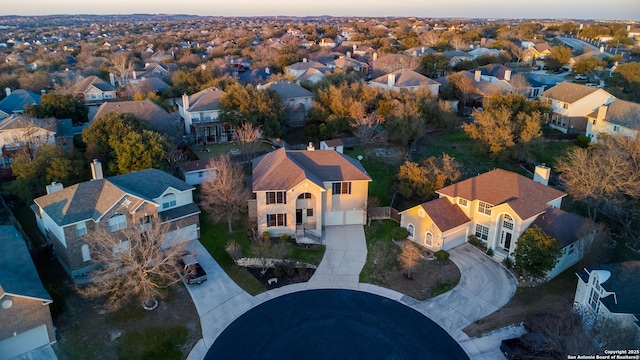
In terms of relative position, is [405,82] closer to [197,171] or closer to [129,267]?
[197,171]

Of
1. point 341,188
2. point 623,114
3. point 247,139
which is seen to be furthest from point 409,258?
point 623,114

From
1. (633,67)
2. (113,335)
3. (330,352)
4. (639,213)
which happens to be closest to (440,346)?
(330,352)

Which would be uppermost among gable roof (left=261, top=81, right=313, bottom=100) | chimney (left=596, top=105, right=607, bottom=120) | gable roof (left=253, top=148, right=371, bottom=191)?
gable roof (left=261, top=81, right=313, bottom=100)

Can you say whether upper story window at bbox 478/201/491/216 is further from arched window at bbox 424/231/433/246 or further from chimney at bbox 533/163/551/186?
chimney at bbox 533/163/551/186

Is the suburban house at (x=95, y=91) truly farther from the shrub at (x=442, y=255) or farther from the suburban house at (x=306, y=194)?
the shrub at (x=442, y=255)

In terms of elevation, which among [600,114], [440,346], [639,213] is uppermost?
[600,114]

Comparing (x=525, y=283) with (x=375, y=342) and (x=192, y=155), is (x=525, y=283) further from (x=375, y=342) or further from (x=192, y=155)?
(x=192, y=155)

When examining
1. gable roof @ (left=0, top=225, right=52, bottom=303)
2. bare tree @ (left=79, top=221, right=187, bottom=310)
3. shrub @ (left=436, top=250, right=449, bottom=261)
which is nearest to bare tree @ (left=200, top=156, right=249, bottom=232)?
bare tree @ (left=79, top=221, right=187, bottom=310)
